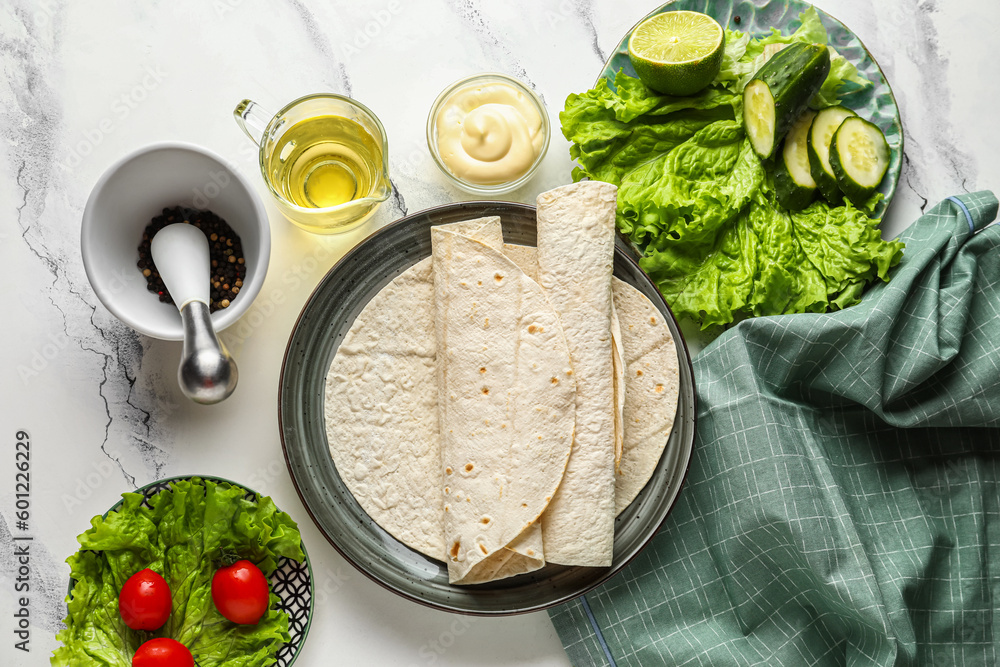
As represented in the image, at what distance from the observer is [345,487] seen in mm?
1924

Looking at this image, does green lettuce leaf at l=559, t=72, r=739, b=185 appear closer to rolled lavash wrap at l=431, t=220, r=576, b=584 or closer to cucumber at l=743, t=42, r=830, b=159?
cucumber at l=743, t=42, r=830, b=159

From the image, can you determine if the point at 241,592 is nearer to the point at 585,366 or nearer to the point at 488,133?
the point at 585,366

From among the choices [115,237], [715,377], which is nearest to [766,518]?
[715,377]

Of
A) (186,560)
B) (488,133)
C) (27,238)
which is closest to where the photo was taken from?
(186,560)

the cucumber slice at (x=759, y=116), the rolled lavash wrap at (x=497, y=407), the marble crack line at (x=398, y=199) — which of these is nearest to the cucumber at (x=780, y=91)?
the cucumber slice at (x=759, y=116)

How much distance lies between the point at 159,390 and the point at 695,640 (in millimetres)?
1727

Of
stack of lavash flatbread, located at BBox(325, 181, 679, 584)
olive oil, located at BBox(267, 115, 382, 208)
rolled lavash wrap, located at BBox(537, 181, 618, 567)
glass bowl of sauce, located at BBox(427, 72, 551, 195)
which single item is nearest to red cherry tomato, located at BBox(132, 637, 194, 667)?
stack of lavash flatbread, located at BBox(325, 181, 679, 584)

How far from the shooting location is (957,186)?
7.24 ft

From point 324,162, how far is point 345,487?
941 millimetres

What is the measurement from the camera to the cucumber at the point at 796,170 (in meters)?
2.02

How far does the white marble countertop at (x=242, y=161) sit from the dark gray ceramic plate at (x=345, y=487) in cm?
19

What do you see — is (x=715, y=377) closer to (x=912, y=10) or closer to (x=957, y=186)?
(x=957, y=186)

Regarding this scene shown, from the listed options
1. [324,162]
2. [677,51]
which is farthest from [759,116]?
[324,162]

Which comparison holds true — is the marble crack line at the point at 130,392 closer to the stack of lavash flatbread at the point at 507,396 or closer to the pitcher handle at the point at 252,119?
the stack of lavash flatbread at the point at 507,396
